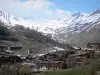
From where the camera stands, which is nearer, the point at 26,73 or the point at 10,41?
the point at 26,73

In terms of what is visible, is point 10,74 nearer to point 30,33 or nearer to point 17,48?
point 17,48

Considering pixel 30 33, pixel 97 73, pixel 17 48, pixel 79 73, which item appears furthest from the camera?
pixel 30 33

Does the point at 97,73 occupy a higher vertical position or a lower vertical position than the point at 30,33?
lower

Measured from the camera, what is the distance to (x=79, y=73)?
44.9m

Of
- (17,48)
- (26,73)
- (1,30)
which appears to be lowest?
(26,73)

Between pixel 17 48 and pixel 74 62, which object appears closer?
pixel 74 62

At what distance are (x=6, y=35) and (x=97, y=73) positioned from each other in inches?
4456

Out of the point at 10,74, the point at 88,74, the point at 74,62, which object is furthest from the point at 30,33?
the point at 88,74

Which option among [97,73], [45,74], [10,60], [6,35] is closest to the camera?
[97,73]

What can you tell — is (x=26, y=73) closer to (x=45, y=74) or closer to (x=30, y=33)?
(x=45, y=74)

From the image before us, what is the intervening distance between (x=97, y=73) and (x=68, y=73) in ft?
23.7

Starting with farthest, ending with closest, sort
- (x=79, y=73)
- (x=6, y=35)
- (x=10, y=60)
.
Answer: (x=6, y=35) < (x=10, y=60) < (x=79, y=73)

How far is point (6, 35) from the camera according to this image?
150 meters

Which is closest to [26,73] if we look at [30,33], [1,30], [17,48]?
[17,48]
